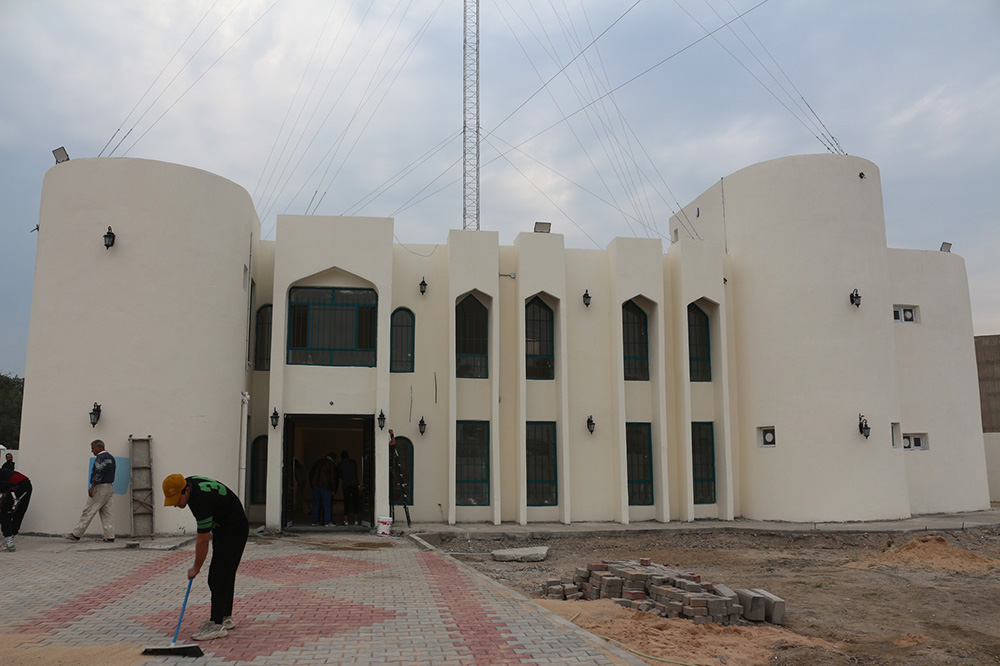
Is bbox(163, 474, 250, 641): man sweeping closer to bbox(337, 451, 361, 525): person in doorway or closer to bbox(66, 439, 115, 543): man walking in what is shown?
bbox(66, 439, 115, 543): man walking

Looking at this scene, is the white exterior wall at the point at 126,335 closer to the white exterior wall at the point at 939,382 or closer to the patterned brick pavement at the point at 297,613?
the patterned brick pavement at the point at 297,613

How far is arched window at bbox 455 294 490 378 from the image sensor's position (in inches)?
719

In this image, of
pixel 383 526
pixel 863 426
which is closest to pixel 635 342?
pixel 863 426

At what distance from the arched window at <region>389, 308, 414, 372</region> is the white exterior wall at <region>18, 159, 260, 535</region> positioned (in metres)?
3.87

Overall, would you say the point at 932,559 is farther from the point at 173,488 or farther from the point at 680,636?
the point at 173,488

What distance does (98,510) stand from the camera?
43.9 feet

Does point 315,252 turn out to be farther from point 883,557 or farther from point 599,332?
point 883,557

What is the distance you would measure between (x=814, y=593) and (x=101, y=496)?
12079mm

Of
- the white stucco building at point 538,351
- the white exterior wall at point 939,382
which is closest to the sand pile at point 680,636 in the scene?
the white stucco building at point 538,351

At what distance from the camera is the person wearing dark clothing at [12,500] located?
1263 cm

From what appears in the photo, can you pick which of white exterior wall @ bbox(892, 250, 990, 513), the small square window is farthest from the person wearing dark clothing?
white exterior wall @ bbox(892, 250, 990, 513)

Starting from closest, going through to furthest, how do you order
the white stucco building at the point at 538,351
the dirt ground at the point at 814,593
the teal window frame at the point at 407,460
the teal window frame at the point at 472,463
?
the dirt ground at the point at 814,593
the white stucco building at the point at 538,351
the teal window frame at the point at 407,460
the teal window frame at the point at 472,463

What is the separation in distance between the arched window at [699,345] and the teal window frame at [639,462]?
80.2 inches

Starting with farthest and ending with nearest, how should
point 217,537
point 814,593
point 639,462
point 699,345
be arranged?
point 699,345 < point 639,462 < point 814,593 < point 217,537
